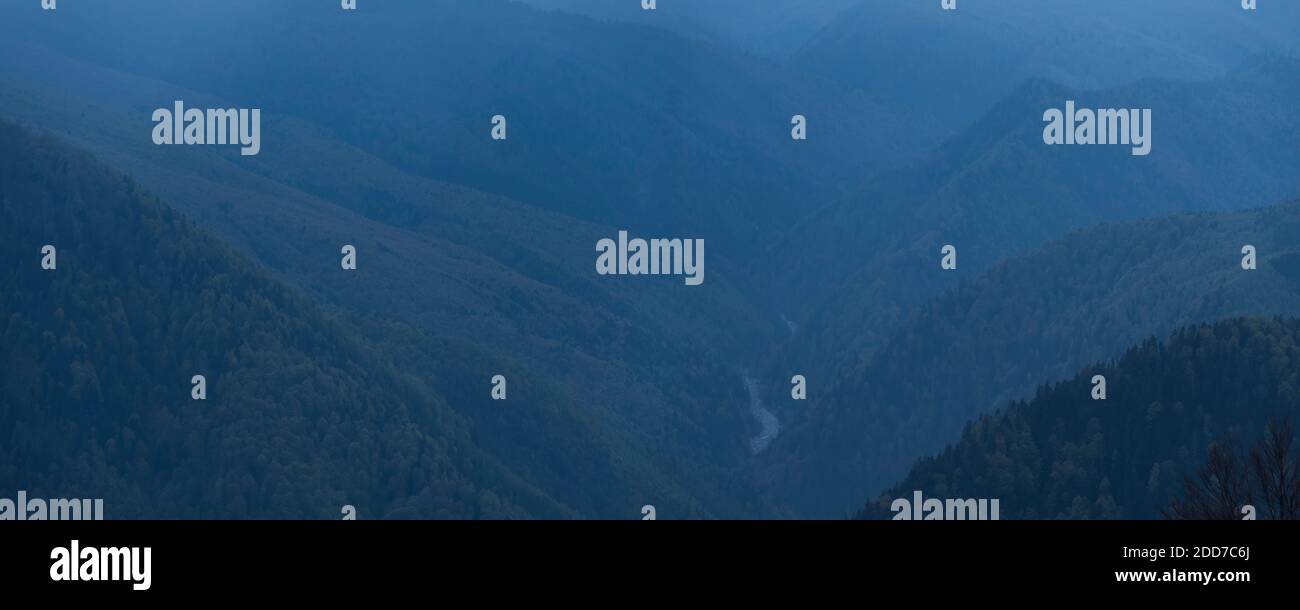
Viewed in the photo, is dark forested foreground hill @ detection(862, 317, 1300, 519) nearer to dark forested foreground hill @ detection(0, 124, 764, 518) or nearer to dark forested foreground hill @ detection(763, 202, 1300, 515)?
dark forested foreground hill @ detection(0, 124, 764, 518)

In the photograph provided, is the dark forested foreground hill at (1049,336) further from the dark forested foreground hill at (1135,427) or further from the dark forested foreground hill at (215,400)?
the dark forested foreground hill at (1135,427)

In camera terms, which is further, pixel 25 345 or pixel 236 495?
pixel 25 345

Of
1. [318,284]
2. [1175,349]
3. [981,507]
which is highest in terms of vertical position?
[318,284]

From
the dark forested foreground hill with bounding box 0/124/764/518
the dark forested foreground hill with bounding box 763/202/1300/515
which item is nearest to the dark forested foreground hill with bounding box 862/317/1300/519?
the dark forested foreground hill with bounding box 0/124/764/518

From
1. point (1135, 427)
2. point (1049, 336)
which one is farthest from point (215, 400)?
point (1049, 336)

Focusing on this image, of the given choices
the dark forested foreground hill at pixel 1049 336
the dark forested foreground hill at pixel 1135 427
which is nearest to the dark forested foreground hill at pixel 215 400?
the dark forested foreground hill at pixel 1135 427
